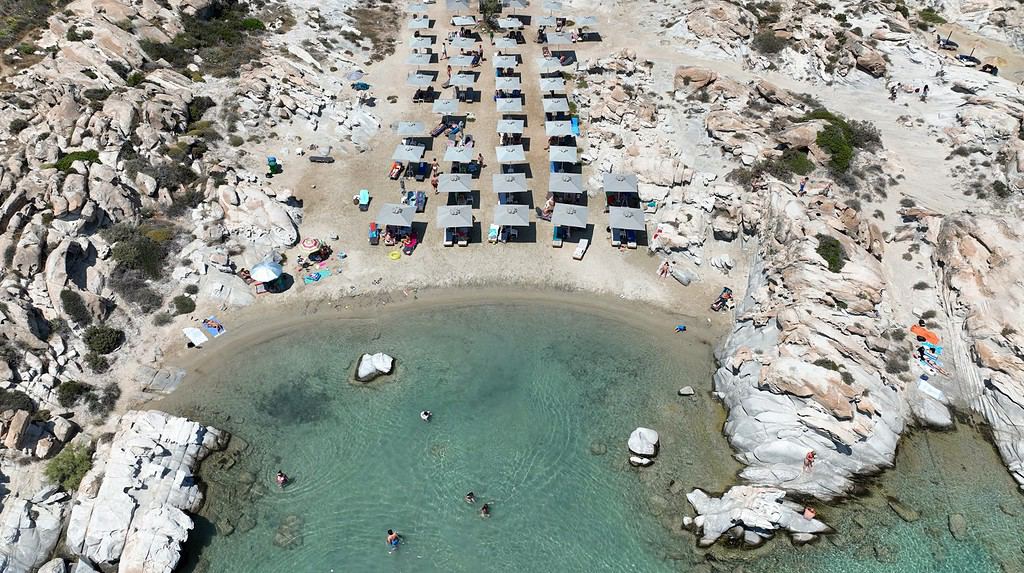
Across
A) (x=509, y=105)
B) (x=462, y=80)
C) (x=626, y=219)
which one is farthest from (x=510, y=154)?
(x=462, y=80)

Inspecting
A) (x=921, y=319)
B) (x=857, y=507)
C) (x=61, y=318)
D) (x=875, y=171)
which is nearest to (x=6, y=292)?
(x=61, y=318)

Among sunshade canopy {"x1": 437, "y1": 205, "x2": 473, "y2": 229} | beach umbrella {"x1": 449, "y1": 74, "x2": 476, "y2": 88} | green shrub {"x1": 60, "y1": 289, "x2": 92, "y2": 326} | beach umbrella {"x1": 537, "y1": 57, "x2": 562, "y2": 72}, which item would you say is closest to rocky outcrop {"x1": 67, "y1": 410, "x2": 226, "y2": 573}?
green shrub {"x1": 60, "y1": 289, "x2": 92, "y2": 326}

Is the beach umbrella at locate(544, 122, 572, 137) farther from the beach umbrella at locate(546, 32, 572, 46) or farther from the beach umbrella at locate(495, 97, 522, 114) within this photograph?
the beach umbrella at locate(546, 32, 572, 46)

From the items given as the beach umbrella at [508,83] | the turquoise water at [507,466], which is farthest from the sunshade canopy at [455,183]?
the beach umbrella at [508,83]

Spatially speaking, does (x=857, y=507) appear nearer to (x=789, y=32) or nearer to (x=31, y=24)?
(x=789, y=32)

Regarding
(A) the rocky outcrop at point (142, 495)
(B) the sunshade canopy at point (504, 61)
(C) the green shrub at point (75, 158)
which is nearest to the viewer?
(A) the rocky outcrop at point (142, 495)

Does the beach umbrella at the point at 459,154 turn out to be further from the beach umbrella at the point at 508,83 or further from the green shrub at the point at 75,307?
the green shrub at the point at 75,307

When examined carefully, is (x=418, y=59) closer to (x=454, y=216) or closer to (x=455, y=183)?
(x=455, y=183)

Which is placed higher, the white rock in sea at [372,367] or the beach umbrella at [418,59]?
the beach umbrella at [418,59]
